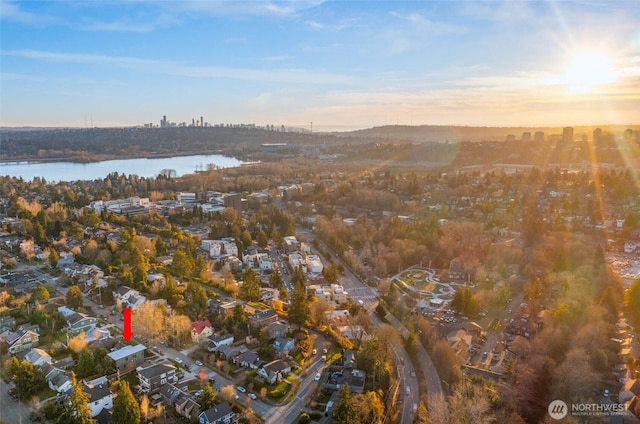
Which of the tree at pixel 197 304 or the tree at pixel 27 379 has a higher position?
the tree at pixel 197 304

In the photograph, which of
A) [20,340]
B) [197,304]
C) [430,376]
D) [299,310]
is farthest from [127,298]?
[430,376]

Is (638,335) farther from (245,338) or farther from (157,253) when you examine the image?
A: (157,253)

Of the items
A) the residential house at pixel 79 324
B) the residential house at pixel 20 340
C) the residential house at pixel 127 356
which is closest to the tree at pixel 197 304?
the residential house at pixel 127 356

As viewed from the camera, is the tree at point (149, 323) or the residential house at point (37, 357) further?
the tree at point (149, 323)

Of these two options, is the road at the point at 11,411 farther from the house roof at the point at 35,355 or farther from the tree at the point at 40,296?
the tree at the point at 40,296

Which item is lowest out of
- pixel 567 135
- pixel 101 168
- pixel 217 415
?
pixel 217 415

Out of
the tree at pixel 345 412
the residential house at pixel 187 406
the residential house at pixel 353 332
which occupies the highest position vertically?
the tree at pixel 345 412

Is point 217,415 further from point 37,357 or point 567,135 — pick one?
point 567,135
